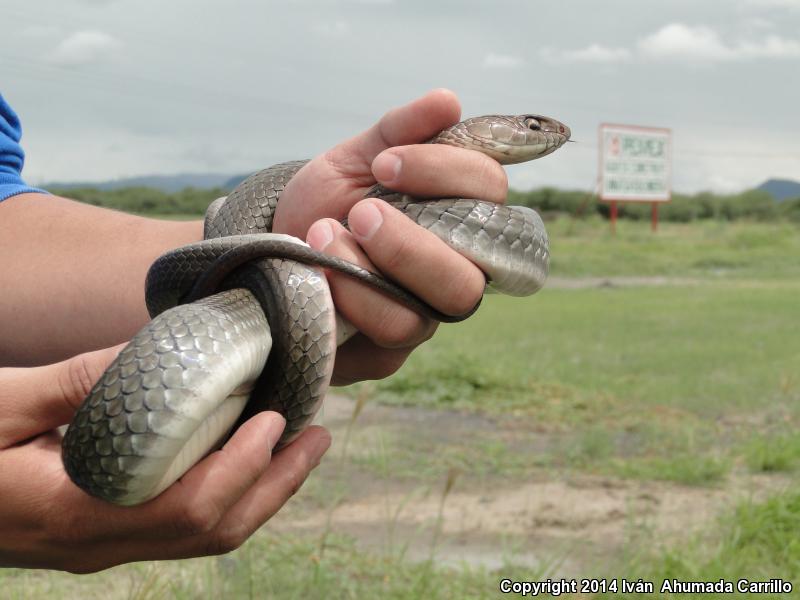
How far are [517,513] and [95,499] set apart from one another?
3.25m

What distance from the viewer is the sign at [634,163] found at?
120ft

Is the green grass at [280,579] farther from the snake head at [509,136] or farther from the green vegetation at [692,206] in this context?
the green vegetation at [692,206]

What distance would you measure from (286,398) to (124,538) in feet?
1.49

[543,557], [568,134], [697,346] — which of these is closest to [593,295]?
[697,346]

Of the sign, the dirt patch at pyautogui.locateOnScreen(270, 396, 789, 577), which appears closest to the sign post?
→ the sign

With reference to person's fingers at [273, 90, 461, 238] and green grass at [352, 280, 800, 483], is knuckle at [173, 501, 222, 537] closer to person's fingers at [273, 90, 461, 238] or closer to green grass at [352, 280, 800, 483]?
person's fingers at [273, 90, 461, 238]

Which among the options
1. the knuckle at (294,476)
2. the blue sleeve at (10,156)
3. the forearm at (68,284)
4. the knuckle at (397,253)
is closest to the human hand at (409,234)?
the knuckle at (397,253)

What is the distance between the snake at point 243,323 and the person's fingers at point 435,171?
41mm

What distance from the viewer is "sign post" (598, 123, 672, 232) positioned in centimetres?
3666

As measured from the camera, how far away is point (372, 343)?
2.53 m

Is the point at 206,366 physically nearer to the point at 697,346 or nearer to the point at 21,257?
the point at 21,257

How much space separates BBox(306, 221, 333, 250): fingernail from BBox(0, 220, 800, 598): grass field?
116cm

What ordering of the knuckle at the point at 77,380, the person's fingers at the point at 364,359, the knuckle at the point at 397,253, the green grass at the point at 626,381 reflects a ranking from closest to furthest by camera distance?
the knuckle at the point at 77,380 < the knuckle at the point at 397,253 < the person's fingers at the point at 364,359 < the green grass at the point at 626,381

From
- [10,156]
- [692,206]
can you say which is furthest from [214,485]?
[692,206]
